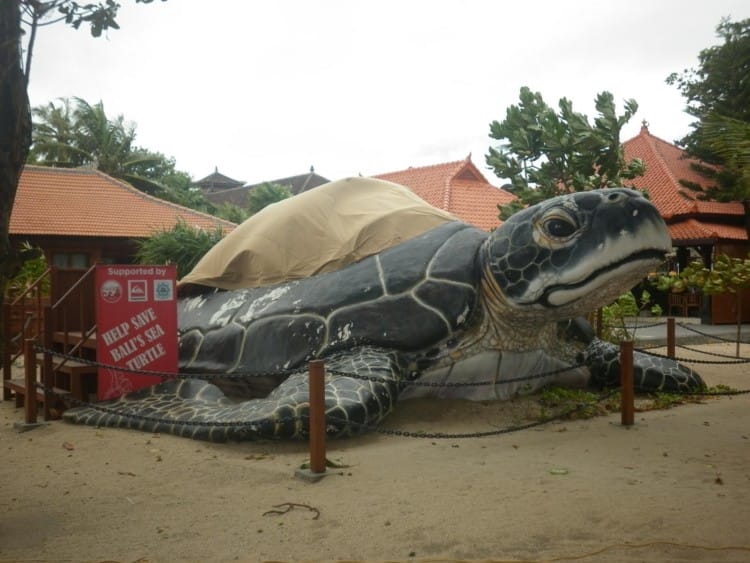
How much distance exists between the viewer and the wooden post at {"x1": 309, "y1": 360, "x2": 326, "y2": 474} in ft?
12.3

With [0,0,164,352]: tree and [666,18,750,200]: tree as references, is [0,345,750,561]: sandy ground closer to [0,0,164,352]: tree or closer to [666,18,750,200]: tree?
[0,0,164,352]: tree

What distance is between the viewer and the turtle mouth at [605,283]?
15.3 ft

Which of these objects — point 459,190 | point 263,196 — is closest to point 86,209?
point 263,196

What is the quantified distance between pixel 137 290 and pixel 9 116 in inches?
114

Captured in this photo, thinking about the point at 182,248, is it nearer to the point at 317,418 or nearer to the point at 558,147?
the point at 558,147

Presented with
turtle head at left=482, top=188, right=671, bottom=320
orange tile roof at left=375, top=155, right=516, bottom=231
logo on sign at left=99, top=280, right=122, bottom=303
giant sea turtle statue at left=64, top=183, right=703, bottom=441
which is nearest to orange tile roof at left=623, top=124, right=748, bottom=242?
orange tile roof at left=375, top=155, right=516, bottom=231

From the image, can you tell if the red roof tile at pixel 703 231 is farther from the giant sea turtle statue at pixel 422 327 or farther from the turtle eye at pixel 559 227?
the turtle eye at pixel 559 227

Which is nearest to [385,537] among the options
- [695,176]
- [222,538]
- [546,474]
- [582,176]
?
[222,538]

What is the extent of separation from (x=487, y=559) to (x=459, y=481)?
41.1 inches

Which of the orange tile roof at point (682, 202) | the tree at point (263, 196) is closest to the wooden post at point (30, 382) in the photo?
A: the orange tile roof at point (682, 202)

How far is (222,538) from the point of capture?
2.87 metres

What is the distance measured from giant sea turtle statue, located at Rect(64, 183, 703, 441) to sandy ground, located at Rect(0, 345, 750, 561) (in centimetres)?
28

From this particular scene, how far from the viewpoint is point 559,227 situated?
4.95m

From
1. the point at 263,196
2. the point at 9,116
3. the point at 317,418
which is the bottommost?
the point at 317,418
